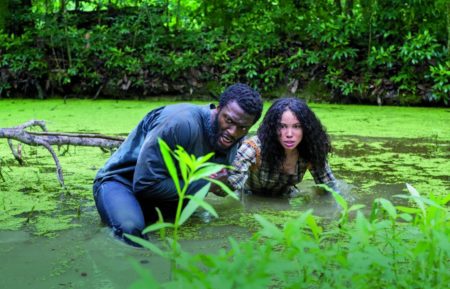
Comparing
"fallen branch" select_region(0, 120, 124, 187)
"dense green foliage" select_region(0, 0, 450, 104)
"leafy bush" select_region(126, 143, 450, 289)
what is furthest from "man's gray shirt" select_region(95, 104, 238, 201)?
"dense green foliage" select_region(0, 0, 450, 104)

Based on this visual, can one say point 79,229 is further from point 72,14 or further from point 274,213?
point 72,14

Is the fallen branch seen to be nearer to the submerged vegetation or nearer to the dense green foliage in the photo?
the submerged vegetation

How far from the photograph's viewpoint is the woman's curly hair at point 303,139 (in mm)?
3664

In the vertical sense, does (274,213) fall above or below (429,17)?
below

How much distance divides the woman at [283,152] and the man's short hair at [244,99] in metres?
0.63

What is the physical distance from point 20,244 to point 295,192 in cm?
188

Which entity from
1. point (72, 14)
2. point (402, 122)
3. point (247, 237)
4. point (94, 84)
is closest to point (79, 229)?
point (247, 237)

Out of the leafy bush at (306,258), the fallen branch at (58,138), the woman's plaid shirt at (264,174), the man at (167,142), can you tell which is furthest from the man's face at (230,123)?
the fallen branch at (58,138)

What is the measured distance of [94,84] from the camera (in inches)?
398

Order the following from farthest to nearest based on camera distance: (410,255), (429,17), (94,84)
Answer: (94,84) < (429,17) < (410,255)

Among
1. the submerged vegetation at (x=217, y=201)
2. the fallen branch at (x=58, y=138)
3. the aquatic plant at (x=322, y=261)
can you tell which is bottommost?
the submerged vegetation at (x=217, y=201)

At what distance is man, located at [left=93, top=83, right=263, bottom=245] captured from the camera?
9.66 ft

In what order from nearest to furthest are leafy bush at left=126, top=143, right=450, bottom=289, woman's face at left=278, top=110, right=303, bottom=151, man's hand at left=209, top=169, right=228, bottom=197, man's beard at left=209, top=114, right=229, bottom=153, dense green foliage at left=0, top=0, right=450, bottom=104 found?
1. leafy bush at left=126, top=143, right=450, bottom=289
2. man's beard at left=209, top=114, right=229, bottom=153
3. man's hand at left=209, top=169, right=228, bottom=197
4. woman's face at left=278, top=110, right=303, bottom=151
5. dense green foliage at left=0, top=0, right=450, bottom=104

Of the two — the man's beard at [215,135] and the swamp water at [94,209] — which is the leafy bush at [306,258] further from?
the man's beard at [215,135]
